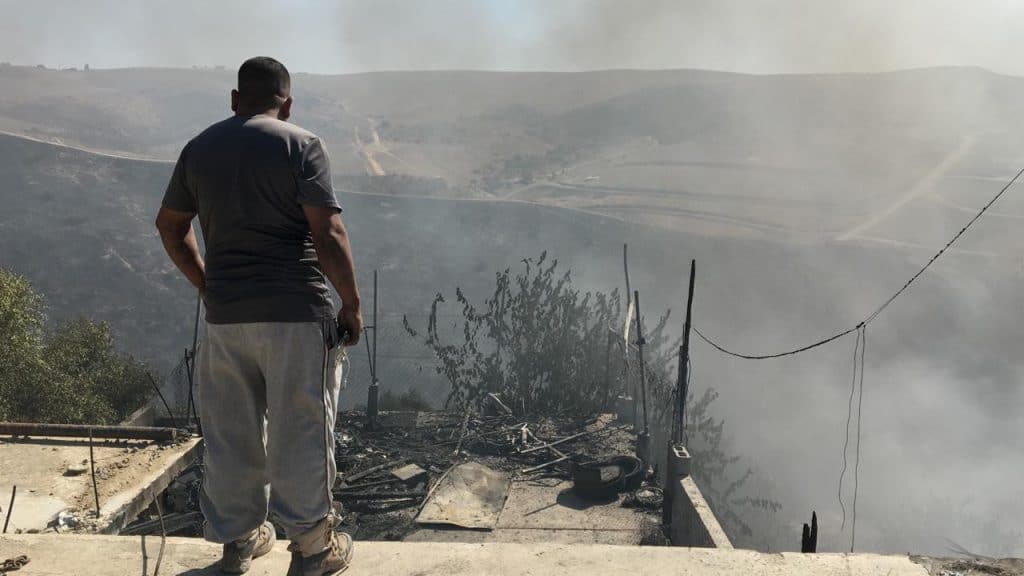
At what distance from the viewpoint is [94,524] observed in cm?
479

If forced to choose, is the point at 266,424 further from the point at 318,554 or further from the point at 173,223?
the point at 173,223

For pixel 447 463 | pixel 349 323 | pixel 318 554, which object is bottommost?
pixel 447 463

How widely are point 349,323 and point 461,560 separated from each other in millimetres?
1037

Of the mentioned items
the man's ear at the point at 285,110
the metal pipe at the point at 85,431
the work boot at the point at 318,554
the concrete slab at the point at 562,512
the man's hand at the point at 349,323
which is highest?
the man's ear at the point at 285,110

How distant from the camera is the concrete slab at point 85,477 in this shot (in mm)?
4887

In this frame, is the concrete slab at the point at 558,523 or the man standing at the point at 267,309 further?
the concrete slab at the point at 558,523

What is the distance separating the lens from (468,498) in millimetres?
10766

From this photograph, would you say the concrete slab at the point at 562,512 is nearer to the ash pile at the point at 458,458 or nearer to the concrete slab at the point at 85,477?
the ash pile at the point at 458,458

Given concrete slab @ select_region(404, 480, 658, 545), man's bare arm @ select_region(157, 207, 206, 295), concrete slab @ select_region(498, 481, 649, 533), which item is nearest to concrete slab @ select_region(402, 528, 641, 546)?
concrete slab @ select_region(404, 480, 658, 545)

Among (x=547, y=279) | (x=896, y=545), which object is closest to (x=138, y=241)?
(x=547, y=279)

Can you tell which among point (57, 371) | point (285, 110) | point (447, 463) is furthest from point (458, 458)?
point (285, 110)

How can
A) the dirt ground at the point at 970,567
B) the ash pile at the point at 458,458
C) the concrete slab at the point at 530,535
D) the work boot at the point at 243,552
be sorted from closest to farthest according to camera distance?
the work boot at the point at 243,552, the dirt ground at the point at 970,567, the concrete slab at the point at 530,535, the ash pile at the point at 458,458

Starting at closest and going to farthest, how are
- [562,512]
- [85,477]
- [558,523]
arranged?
[85,477] → [558,523] → [562,512]

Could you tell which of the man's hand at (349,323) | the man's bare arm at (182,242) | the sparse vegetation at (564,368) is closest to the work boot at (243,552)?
the man's hand at (349,323)
